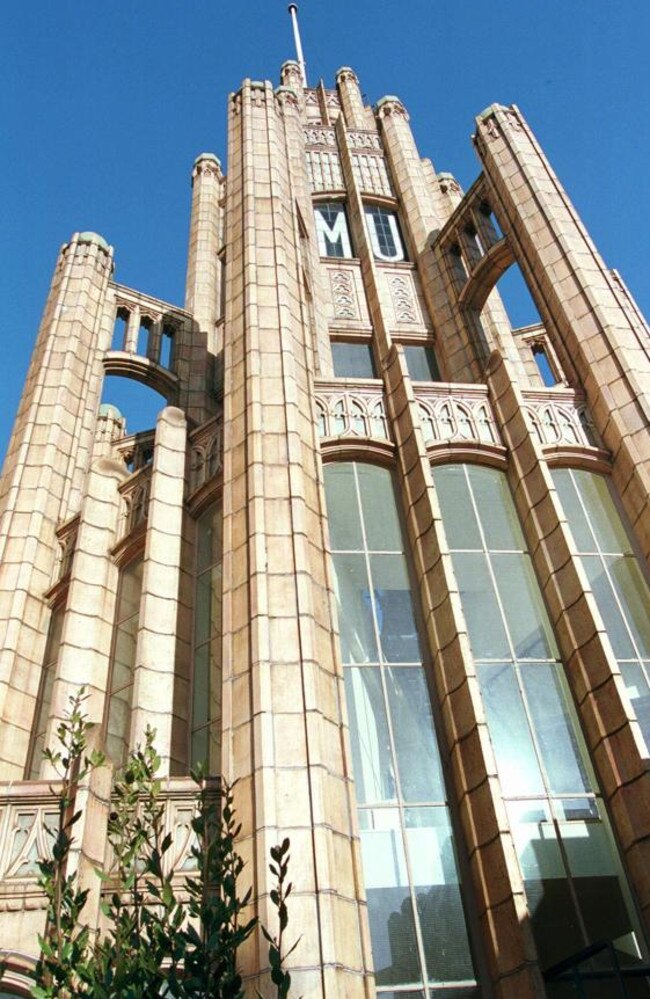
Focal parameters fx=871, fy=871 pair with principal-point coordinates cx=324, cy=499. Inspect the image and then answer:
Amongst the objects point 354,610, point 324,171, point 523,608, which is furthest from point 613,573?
point 324,171

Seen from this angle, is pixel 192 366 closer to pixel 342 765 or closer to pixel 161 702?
pixel 161 702

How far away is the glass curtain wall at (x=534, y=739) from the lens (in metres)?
10.0

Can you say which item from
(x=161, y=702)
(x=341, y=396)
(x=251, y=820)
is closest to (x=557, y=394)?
(x=341, y=396)

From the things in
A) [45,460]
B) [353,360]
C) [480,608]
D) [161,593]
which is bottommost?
[480,608]

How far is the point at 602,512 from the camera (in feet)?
47.2

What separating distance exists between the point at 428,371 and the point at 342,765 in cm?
1366

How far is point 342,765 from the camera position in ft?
31.0

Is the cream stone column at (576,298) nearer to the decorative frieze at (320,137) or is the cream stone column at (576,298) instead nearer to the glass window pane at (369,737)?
the glass window pane at (369,737)

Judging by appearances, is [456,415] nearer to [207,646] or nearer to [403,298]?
[207,646]

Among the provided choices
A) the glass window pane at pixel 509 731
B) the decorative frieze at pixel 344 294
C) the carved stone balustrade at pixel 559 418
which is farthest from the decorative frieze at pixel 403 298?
the glass window pane at pixel 509 731

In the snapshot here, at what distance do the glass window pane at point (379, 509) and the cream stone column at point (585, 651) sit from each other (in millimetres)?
2083

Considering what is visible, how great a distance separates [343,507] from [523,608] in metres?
3.26

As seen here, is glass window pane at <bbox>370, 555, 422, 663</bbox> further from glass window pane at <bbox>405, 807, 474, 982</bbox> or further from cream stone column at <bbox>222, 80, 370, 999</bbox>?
glass window pane at <bbox>405, 807, 474, 982</bbox>

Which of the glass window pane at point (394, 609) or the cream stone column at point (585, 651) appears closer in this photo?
the cream stone column at point (585, 651)
